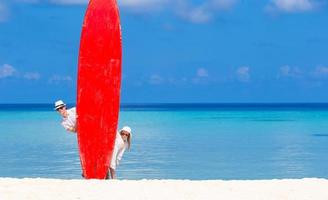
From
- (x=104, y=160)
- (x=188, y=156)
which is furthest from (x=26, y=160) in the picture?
(x=104, y=160)

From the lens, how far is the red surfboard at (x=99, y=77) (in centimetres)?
909

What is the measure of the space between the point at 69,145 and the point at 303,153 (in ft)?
21.5

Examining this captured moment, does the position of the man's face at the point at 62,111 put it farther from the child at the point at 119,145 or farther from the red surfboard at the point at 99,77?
the child at the point at 119,145

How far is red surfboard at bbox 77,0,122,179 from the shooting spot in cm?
909

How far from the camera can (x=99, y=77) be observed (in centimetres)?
909

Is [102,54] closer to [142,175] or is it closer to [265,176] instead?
[142,175]
